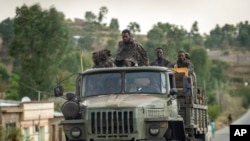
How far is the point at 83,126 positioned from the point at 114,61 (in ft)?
8.98

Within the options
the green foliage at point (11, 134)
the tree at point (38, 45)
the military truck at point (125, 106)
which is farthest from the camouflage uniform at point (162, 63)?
the tree at point (38, 45)

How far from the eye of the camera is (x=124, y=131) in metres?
17.3

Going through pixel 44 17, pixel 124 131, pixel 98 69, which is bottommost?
pixel 124 131

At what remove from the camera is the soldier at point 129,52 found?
20.1 meters

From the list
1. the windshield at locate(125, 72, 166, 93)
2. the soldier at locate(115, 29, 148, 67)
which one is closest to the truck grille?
the windshield at locate(125, 72, 166, 93)

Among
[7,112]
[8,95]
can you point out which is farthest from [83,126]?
[8,95]

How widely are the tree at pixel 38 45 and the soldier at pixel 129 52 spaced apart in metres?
37.6

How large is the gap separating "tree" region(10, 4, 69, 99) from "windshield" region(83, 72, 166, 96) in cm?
3916

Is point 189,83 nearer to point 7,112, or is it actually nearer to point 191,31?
point 7,112

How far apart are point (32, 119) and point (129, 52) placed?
1103 inches

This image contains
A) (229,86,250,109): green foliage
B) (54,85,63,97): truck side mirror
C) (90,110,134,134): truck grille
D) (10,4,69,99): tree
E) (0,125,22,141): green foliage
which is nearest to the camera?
(90,110,134,134): truck grille

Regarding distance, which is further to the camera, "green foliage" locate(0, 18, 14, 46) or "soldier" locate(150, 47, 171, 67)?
"green foliage" locate(0, 18, 14, 46)

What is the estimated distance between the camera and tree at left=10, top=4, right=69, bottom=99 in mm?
57906

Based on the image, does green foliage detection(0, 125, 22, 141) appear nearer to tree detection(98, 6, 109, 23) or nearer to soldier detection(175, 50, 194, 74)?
soldier detection(175, 50, 194, 74)
